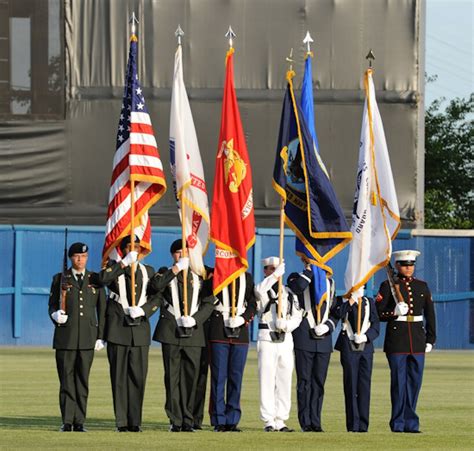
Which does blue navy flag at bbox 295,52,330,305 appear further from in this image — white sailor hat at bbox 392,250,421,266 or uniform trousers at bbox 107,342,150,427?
uniform trousers at bbox 107,342,150,427

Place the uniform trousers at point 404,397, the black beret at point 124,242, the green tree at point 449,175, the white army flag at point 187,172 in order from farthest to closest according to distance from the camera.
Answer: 1. the green tree at point 449,175
2. the white army flag at point 187,172
3. the black beret at point 124,242
4. the uniform trousers at point 404,397

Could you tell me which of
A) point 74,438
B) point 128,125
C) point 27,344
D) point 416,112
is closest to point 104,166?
point 27,344

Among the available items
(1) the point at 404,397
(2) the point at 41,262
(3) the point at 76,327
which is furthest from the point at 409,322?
(2) the point at 41,262

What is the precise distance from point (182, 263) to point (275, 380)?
1.30 metres

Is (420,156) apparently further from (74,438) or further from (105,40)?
(74,438)

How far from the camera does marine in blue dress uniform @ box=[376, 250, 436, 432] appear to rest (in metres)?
14.7

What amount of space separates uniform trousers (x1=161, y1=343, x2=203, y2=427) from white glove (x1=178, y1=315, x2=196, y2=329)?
207 mm

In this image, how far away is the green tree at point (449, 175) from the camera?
4503cm

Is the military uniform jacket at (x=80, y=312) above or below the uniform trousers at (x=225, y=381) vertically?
above

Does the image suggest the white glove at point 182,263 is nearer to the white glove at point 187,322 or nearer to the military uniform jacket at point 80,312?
the white glove at point 187,322

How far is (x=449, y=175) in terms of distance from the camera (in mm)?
46562

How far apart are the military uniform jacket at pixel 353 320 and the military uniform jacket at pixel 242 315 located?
2.47 feet

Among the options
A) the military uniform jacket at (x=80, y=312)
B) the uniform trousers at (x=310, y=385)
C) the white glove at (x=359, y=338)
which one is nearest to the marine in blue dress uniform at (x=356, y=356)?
the white glove at (x=359, y=338)

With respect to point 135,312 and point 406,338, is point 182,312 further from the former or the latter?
point 406,338
